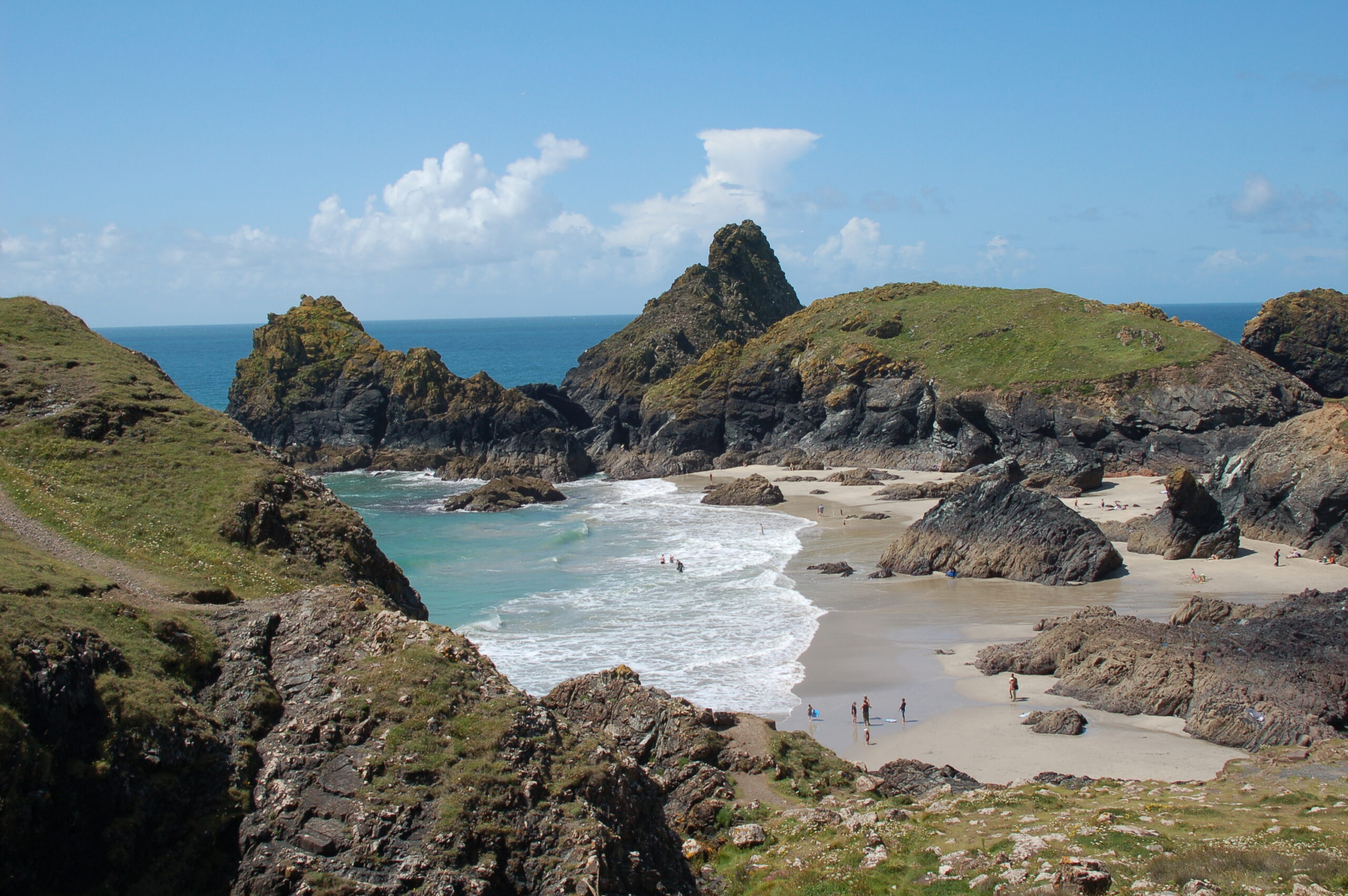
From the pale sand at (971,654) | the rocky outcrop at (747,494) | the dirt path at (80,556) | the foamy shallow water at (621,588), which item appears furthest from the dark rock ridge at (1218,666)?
the rocky outcrop at (747,494)

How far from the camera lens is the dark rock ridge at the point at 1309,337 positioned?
70500 mm

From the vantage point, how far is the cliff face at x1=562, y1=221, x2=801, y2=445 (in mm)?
85375

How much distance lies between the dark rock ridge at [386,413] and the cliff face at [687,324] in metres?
6.46

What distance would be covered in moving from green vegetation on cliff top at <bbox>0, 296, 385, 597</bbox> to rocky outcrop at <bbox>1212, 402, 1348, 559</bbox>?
3714 centimetres

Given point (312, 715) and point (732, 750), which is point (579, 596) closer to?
point (732, 750)

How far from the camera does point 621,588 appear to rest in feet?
123

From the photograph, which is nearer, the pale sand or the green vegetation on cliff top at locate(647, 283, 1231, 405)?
the pale sand

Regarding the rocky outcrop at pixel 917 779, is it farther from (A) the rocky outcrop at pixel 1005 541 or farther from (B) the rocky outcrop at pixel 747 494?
(B) the rocky outcrop at pixel 747 494

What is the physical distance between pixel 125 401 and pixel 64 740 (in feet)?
49.1

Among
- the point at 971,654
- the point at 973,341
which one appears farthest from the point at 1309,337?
the point at 971,654

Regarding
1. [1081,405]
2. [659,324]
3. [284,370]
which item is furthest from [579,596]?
[659,324]

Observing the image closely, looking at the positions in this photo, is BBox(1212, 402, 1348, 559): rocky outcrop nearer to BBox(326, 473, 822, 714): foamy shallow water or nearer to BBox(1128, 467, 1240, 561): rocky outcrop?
BBox(1128, 467, 1240, 561): rocky outcrop

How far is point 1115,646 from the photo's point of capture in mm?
24344

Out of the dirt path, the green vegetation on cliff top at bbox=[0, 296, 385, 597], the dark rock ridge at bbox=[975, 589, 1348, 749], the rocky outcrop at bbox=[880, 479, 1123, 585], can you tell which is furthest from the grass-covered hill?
the rocky outcrop at bbox=[880, 479, 1123, 585]
